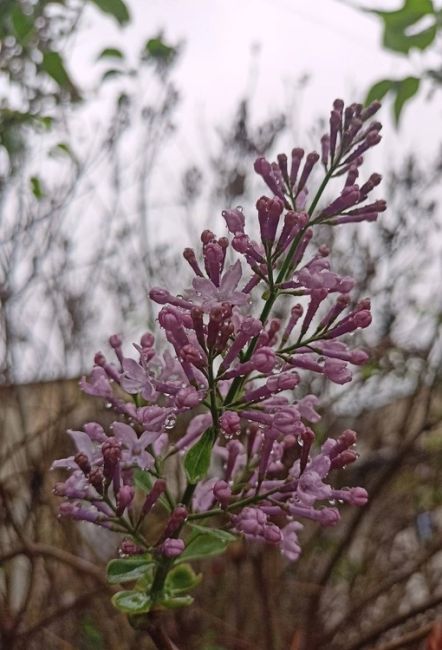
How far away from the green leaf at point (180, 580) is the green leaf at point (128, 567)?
4 centimetres

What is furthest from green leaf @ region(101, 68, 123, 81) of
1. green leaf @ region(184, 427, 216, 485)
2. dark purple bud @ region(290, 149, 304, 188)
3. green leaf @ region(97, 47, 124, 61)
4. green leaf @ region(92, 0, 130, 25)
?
green leaf @ region(184, 427, 216, 485)

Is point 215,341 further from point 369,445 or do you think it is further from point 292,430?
point 369,445

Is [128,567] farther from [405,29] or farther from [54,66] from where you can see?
[54,66]

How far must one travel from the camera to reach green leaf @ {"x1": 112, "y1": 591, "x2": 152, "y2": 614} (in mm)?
635

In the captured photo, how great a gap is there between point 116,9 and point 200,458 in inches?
32.6

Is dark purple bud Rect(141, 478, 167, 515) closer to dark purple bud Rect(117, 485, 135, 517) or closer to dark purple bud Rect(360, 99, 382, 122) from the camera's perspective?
dark purple bud Rect(117, 485, 135, 517)

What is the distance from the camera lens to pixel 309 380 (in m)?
2.40

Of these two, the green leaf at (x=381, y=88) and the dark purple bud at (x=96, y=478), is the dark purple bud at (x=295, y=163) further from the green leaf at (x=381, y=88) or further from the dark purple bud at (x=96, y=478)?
the green leaf at (x=381, y=88)

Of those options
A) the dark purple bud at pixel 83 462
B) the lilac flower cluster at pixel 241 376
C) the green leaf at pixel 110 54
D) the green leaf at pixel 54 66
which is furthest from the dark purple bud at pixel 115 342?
the green leaf at pixel 110 54

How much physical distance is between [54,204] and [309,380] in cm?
127

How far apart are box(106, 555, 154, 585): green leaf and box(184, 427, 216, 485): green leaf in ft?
0.27

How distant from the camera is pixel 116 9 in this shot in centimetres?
119

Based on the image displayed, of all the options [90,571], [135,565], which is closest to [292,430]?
[135,565]

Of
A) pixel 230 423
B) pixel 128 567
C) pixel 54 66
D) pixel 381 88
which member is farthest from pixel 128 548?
pixel 54 66
